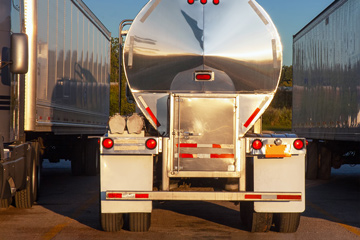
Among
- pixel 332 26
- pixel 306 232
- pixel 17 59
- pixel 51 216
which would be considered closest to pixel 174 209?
pixel 51 216

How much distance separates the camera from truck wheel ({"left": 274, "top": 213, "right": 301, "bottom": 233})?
9820mm

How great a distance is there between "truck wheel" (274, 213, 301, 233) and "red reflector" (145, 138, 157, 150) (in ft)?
6.67

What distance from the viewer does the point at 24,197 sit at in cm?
1229

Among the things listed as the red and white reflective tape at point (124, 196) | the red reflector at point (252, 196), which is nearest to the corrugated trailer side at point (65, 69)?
the red and white reflective tape at point (124, 196)

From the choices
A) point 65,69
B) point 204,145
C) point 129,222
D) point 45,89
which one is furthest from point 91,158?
point 204,145

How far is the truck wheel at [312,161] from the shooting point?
19109 mm

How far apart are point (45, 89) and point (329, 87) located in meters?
6.86

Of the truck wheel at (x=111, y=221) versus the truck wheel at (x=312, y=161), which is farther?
the truck wheel at (x=312, y=161)

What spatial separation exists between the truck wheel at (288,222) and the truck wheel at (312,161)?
935 centimetres

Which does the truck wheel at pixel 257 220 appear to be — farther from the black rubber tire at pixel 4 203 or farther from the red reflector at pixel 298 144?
the black rubber tire at pixel 4 203

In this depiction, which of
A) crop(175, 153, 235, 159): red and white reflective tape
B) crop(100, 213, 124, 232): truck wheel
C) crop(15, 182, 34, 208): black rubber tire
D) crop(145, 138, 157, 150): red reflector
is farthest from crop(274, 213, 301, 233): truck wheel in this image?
crop(15, 182, 34, 208): black rubber tire

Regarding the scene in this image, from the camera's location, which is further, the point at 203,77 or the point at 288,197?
the point at 203,77

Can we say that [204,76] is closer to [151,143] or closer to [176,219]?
[151,143]

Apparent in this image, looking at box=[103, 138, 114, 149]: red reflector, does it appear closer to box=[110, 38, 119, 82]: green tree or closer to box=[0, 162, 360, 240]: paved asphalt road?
box=[0, 162, 360, 240]: paved asphalt road
